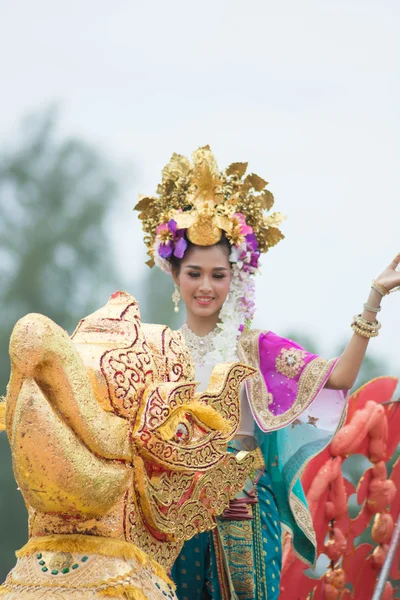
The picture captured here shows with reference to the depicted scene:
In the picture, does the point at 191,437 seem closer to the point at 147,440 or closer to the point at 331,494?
the point at 147,440

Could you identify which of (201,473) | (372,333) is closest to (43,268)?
(372,333)

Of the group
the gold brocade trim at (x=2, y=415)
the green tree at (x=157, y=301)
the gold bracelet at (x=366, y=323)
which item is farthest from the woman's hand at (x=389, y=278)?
the green tree at (x=157, y=301)

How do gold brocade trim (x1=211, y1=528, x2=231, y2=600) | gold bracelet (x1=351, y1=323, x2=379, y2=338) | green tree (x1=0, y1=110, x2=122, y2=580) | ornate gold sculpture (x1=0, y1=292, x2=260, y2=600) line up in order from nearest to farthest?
ornate gold sculpture (x1=0, y1=292, x2=260, y2=600) < gold brocade trim (x1=211, y1=528, x2=231, y2=600) < gold bracelet (x1=351, y1=323, x2=379, y2=338) < green tree (x1=0, y1=110, x2=122, y2=580)

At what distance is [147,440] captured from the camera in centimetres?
176

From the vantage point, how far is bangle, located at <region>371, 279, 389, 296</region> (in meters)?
2.77

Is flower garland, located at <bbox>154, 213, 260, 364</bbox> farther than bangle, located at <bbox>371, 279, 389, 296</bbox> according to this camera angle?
Yes

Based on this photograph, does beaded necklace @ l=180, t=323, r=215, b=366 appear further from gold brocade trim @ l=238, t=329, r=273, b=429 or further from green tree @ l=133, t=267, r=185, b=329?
green tree @ l=133, t=267, r=185, b=329

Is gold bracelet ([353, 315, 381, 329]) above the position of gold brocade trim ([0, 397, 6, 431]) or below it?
above

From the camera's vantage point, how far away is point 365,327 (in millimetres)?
2754

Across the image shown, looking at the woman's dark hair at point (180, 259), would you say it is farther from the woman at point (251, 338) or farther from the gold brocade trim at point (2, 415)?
the gold brocade trim at point (2, 415)

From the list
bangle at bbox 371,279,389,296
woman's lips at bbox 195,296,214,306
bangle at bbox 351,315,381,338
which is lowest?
woman's lips at bbox 195,296,214,306

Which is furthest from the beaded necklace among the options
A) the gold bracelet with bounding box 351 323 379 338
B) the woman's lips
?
the gold bracelet with bounding box 351 323 379 338

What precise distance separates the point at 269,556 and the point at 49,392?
4.39ft

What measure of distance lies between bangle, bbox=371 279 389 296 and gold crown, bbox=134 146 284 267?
0.46m
